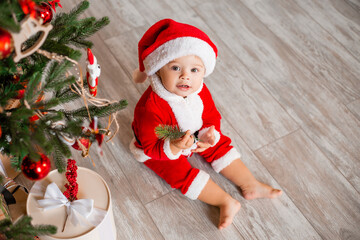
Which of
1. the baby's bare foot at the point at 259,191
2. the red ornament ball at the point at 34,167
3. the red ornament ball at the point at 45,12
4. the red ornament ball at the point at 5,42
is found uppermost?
the red ornament ball at the point at 5,42

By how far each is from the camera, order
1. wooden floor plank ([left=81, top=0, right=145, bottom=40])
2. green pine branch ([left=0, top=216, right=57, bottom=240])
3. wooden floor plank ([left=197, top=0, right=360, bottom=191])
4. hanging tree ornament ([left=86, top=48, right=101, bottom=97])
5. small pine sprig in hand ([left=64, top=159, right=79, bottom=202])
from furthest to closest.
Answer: wooden floor plank ([left=81, top=0, right=145, bottom=40]) < wooden floor plank ([left=197, top=0, right=360, bottom=191]) < small pine sprig in hand ([left=64, top=159, right=79, bottom=202]) < hanging tree ornament ([left=86, top=48, right=101, bottom=97]) < green pine branch ([left=0, top=216, right=57, bottom=240])

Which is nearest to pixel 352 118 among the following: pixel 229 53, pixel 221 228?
pixel 229 53

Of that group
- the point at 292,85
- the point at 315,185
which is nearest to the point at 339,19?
the point at 292,85

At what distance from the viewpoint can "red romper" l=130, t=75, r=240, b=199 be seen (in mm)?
1197

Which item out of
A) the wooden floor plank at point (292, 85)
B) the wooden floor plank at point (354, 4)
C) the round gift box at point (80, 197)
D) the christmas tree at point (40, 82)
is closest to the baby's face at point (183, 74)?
the christmas tree at point (40, 82)

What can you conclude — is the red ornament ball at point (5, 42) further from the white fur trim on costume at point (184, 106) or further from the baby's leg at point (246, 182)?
the baby's leg at point (246, 182)

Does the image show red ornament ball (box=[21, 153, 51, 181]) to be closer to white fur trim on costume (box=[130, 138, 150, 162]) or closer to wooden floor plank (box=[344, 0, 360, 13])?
white fur trim on costume (box=[130, 138, 150, 162])

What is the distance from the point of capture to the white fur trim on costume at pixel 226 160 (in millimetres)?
1348

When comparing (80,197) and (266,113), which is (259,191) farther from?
(80,197)

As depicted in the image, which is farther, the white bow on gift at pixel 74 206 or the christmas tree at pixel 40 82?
the white bow on gift at pixel 74 206

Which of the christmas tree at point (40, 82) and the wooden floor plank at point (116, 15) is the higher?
the christmas tree at point (40, 82)

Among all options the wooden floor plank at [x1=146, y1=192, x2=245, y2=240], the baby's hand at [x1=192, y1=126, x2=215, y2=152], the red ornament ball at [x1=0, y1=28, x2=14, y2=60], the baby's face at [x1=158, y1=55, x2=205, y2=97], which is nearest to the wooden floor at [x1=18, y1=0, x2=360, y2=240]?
the wooden floor plank at [x1=146, y1=192, x2=245, y2=240]

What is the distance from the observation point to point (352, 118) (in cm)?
155

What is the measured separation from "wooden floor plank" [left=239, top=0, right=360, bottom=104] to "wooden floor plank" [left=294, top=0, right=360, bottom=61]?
3 cm
